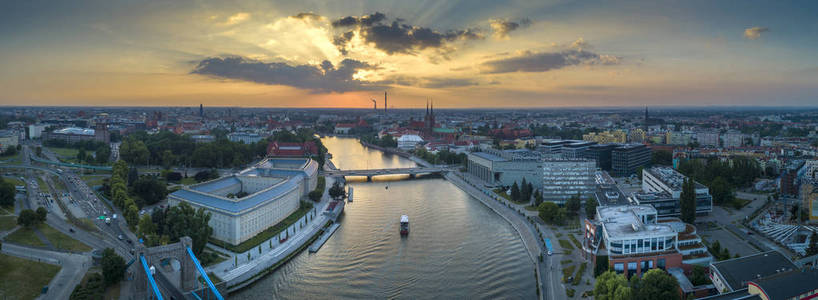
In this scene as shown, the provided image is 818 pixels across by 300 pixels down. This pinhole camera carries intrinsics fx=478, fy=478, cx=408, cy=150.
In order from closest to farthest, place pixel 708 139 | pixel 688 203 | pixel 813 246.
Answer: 1. pixel 813 246
2. pixel 688 203
3. pixel 708 139

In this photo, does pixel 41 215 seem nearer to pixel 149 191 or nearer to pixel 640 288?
pixel 149 191

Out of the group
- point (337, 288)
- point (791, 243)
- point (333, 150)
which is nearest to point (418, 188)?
point (337, 288)

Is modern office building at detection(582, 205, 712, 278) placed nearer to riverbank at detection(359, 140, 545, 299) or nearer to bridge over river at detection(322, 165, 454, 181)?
riverbank at detection(359, 140, 545, 299)

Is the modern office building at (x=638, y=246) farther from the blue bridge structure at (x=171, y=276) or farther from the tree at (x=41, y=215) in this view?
the tree at (x=41, y=215)

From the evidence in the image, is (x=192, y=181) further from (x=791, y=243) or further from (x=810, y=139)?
(x=810, y=139)

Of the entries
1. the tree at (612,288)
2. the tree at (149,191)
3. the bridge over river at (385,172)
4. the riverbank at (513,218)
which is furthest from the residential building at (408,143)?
the tree at (612,288)

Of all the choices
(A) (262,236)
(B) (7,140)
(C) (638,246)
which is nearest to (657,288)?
(C) (638,246)
